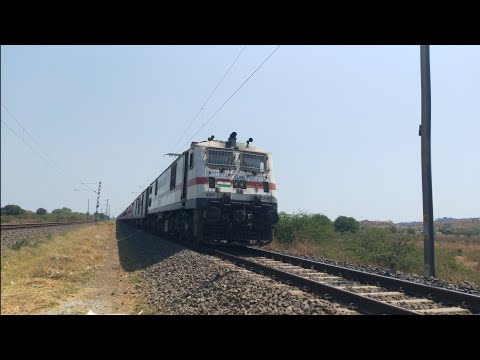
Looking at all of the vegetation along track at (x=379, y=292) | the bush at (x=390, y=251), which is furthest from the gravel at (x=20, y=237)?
the bush at (x=390, y=251)

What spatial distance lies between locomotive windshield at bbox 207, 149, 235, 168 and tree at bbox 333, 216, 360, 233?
2947cm

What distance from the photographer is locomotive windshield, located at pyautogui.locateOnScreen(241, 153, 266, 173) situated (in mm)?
14117

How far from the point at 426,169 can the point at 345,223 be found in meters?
32.0

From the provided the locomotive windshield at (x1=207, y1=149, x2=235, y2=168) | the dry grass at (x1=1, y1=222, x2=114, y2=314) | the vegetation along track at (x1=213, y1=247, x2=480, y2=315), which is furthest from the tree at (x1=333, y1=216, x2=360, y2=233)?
the dry grass at (x1=1, y1=222, x2=114, y2=314)

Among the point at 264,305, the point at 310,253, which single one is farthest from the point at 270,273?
the point at 310,253

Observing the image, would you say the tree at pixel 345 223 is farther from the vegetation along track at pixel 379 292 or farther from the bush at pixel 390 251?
the vegetation along track at pixel 379 292

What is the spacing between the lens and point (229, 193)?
43.8 feet

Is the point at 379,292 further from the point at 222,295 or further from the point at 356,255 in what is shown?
the point at 356,255

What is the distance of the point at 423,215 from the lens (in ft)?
37.1

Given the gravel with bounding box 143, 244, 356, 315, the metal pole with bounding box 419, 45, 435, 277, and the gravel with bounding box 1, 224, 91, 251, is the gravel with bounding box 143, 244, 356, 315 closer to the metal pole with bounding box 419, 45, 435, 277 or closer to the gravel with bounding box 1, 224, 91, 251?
the gravel with bounding box 1, 224, 91, 251
